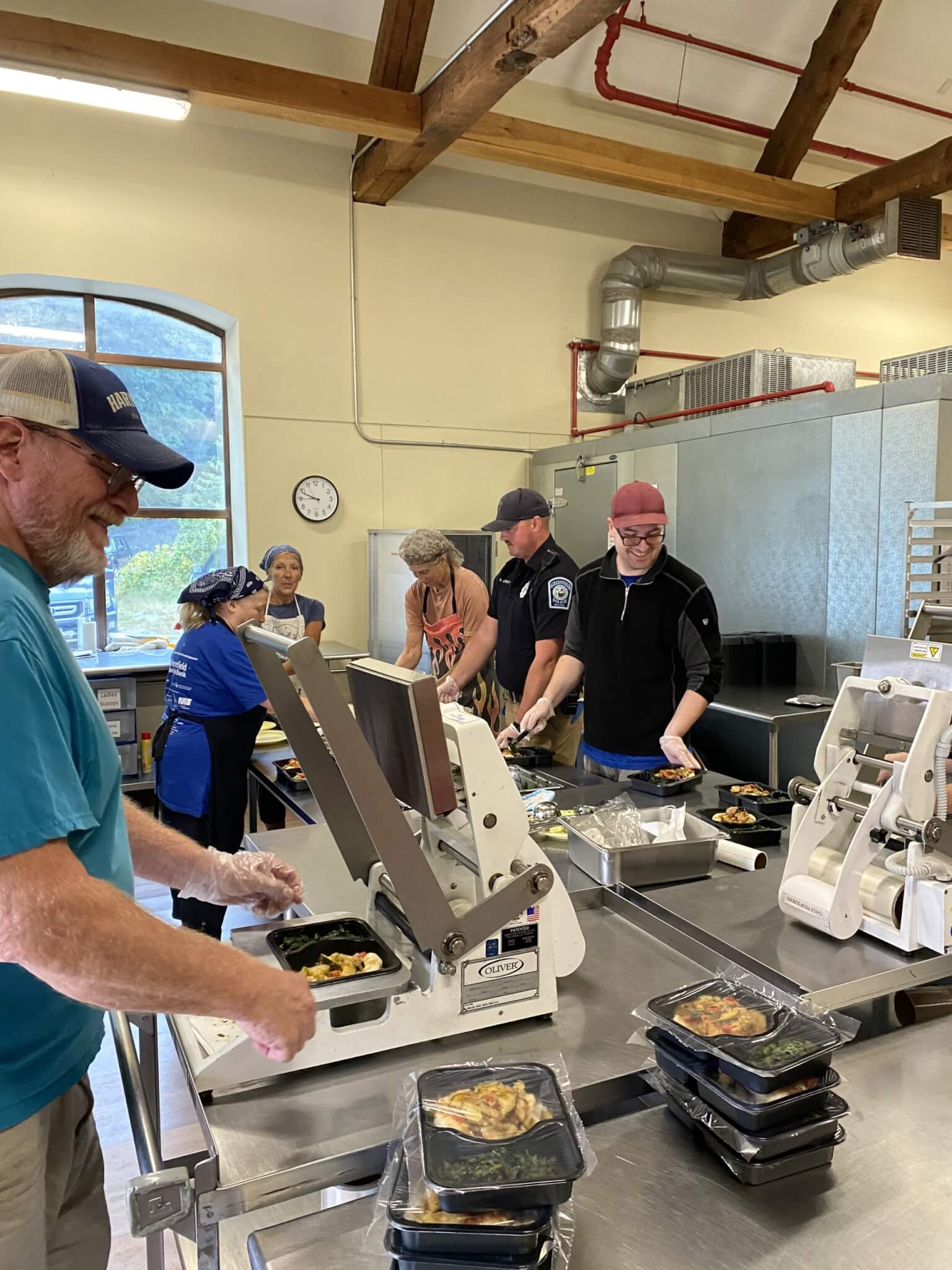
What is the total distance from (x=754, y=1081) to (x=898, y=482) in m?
3.32

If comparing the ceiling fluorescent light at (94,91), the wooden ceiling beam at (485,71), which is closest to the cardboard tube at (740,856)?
the wooden ceiling beam at (485,71)

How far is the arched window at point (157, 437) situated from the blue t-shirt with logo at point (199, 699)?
2764mm

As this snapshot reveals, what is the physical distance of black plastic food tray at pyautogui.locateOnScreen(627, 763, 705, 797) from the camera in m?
2.18

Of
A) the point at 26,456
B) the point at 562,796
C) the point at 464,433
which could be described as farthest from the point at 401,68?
the point at 26,456

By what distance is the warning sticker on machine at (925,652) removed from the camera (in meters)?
1.40

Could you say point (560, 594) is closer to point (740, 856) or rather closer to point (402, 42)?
point (740, 856)

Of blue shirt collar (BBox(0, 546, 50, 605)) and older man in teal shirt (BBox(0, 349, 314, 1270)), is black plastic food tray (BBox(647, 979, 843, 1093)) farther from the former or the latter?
blue shirt collar (BBox(0, 546, 50, 605))

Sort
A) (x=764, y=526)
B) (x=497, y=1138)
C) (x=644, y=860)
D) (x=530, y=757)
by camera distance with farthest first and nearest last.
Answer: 1. (x=764, y=526)
2. (x=530, y=757)
3. (x=644, y=860)
4. (x=497, y=1138)

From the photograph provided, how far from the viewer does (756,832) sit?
6.17ft

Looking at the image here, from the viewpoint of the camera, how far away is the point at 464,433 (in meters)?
6.02

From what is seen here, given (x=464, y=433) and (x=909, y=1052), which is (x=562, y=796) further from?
(x=464, y=433)

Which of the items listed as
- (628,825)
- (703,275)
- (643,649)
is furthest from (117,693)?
(703,275)

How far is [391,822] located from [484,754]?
7.0 inches

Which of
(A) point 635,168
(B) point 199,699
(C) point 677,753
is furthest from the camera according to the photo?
(A) point 635,168
